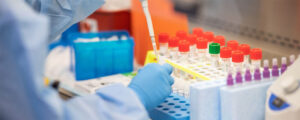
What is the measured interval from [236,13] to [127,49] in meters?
0.78

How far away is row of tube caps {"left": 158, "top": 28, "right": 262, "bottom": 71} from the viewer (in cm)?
119

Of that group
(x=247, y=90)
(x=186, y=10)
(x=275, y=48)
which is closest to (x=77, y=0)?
(x=247, y=90)

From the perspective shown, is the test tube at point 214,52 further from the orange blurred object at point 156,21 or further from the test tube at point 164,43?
the orange blurred object at point 156,21

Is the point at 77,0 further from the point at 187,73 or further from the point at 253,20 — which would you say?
the point at 253,20

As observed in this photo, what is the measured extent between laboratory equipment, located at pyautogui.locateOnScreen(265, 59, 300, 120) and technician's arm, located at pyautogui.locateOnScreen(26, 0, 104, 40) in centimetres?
79

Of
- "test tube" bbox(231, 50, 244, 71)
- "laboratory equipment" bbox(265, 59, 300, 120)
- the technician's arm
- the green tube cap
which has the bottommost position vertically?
"laboratory equipment" bbox(265, 59, 300, 120)

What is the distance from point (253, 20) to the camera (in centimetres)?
209

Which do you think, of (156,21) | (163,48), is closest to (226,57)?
(163,48)

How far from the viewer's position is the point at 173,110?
113 cm

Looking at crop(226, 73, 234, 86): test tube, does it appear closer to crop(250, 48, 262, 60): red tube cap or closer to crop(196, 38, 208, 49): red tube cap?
crop(250, 48, 262, 60): red tube cap

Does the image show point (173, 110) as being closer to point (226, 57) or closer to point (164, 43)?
point (226, 57)

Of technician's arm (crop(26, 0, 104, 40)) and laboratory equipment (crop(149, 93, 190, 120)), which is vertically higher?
technician's arm (crop(26, 0, 104, 40))

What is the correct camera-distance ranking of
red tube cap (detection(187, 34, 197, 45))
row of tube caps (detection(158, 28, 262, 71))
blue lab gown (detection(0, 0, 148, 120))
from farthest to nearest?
red tube cap (detection(187, 34, 197, 45)) → row of tube caps (detection(158, 28, 262, 71)) → blue lab gown (detection(0, 0, 148, 120))

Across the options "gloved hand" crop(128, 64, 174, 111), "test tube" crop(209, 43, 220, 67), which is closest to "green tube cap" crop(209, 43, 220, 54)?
"test tube" crop(209, 43, 220, 67)
